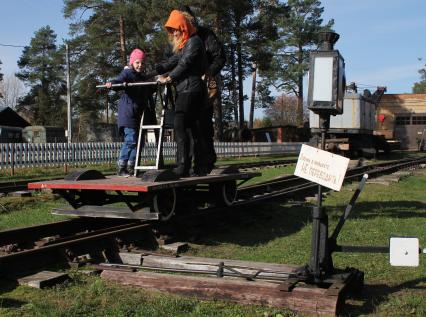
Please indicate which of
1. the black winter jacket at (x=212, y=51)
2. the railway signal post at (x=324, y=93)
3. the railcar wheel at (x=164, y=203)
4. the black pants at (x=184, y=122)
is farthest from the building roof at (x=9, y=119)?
the railway signal post at (x=324, y=93)

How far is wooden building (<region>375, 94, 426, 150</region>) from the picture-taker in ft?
154

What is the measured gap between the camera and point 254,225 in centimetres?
796

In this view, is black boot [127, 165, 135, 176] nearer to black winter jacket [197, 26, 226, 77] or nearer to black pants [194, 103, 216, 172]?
black pants [194, 103, 216, 172]

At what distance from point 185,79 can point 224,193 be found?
1.87 m

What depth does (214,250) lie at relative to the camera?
249 inches

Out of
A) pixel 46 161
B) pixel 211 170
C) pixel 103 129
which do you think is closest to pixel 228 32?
pixel 46 161

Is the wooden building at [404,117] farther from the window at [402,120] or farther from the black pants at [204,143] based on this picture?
the black pants at [204,143]

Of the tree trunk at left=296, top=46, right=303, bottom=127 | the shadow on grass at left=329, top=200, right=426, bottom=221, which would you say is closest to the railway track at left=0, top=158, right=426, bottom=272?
the shadow on grass at left=329, top=200, right=426, bottom=221

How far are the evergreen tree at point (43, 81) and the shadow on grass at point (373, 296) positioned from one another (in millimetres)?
68257

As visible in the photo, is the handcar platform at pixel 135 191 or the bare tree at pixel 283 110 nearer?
the handcar platform at pixel 135 191

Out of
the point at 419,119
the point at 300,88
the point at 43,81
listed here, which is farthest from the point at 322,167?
the point at 43,81

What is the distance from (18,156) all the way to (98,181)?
57.0 feet

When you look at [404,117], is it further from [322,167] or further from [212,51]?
[322,167]

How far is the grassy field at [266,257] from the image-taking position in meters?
4.05
